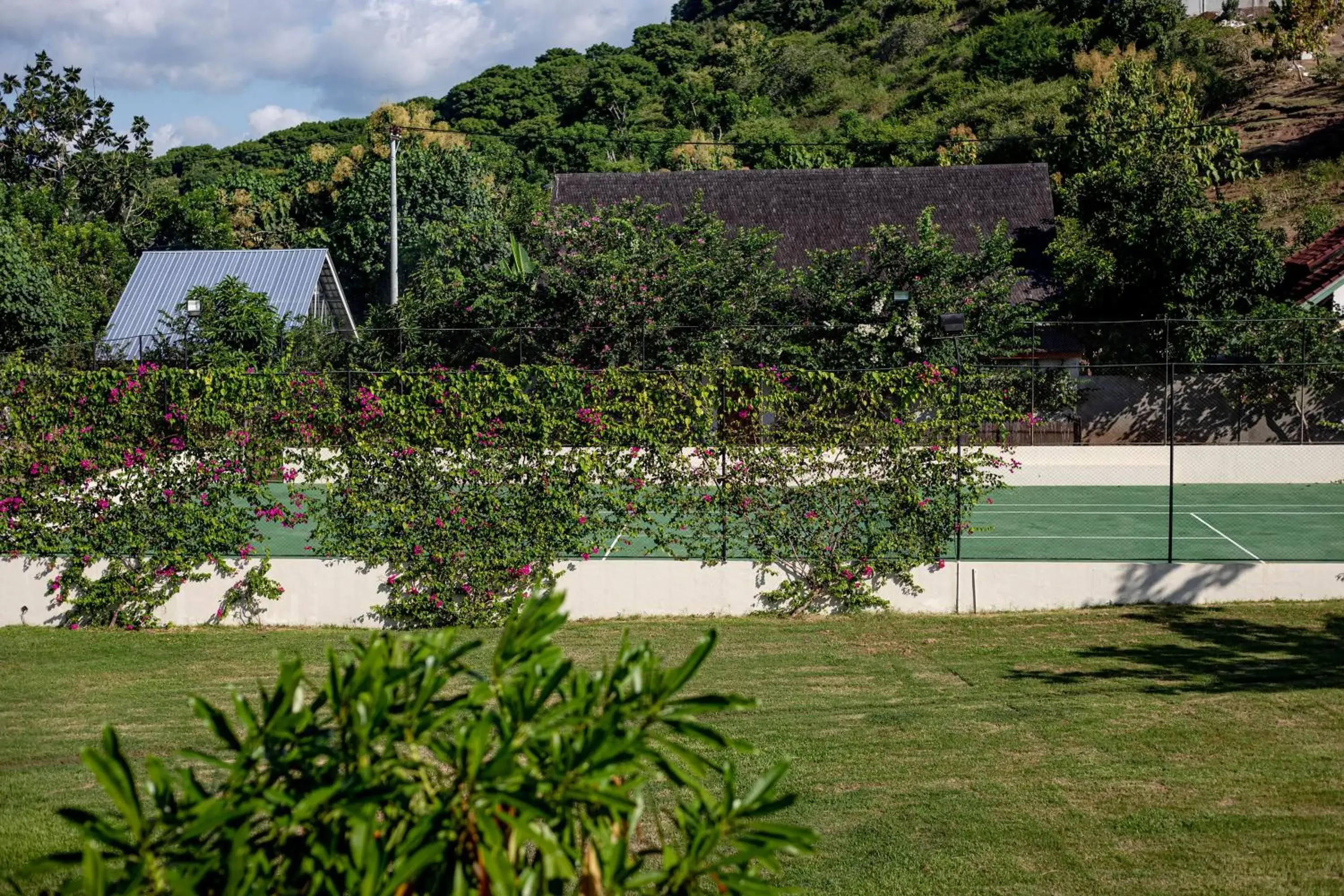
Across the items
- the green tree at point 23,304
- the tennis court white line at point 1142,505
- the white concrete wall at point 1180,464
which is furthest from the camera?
the green tree at point 23,304

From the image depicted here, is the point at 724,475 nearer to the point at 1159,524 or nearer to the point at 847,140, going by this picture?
the point at 1159,524

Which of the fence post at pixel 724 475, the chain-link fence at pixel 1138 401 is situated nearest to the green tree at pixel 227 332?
the chain-link fence at pixel 1138 401

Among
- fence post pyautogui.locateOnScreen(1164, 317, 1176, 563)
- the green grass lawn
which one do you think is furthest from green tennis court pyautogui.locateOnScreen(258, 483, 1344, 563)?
the green grass lawn

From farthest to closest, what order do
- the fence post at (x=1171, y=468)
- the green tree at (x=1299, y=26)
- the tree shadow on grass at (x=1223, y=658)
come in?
the green tree at (x=1299, y=26) → the fence post at (x=1171, y=468) → the tree shadow on grass at (x=1223, y=658)

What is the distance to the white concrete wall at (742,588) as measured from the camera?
14.1 m

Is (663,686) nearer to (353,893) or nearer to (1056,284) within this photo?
(353,893)

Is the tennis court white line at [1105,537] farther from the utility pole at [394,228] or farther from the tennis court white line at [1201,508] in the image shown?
the utility pole at [394,228]

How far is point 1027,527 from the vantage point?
2105 centimetres

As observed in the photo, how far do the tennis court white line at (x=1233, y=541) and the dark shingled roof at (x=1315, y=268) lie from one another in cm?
941

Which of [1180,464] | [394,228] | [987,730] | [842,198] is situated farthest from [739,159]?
[987,730]

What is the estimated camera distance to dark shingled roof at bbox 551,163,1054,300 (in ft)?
117

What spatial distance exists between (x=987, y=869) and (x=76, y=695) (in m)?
8.22

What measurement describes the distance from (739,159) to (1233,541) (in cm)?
4318

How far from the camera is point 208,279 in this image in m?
37.6
